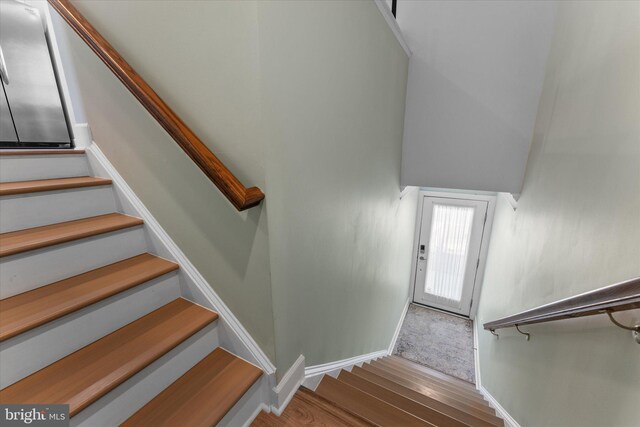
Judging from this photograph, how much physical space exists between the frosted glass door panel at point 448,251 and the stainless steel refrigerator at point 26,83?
4993 millimetres

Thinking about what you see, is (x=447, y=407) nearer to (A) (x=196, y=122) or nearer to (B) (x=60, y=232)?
(A) (x=196, y=122)

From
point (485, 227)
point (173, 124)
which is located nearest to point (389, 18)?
point (173, 124)

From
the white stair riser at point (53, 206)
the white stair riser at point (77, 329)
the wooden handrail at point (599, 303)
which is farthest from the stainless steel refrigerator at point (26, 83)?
the wooden handrail at point (599, 303)

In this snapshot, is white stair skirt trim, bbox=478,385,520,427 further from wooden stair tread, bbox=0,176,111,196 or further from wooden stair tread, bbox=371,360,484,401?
wooden stair tread, bbox=0,176,111,196

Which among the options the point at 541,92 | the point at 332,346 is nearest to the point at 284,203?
the point at 332,346

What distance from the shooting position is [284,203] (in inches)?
44.1

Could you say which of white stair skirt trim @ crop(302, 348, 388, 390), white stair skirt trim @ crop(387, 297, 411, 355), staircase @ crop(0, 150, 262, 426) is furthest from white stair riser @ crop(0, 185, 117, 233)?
→ white stair skirt trim @ crop(387, 297, 411, 355)

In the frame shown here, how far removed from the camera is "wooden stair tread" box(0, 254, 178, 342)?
38.9 inches

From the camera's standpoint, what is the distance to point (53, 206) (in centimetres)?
140

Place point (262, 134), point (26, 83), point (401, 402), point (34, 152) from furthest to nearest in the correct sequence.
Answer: point (26, 83), point (401, 402), point (34, 152), point (262, 134)

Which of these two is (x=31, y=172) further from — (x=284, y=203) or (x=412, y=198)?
(x=412, y=198)

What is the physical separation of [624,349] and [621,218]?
43 centimetres

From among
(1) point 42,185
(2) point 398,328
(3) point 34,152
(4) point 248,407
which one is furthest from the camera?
(2) point 398,328

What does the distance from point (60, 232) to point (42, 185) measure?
27cm
